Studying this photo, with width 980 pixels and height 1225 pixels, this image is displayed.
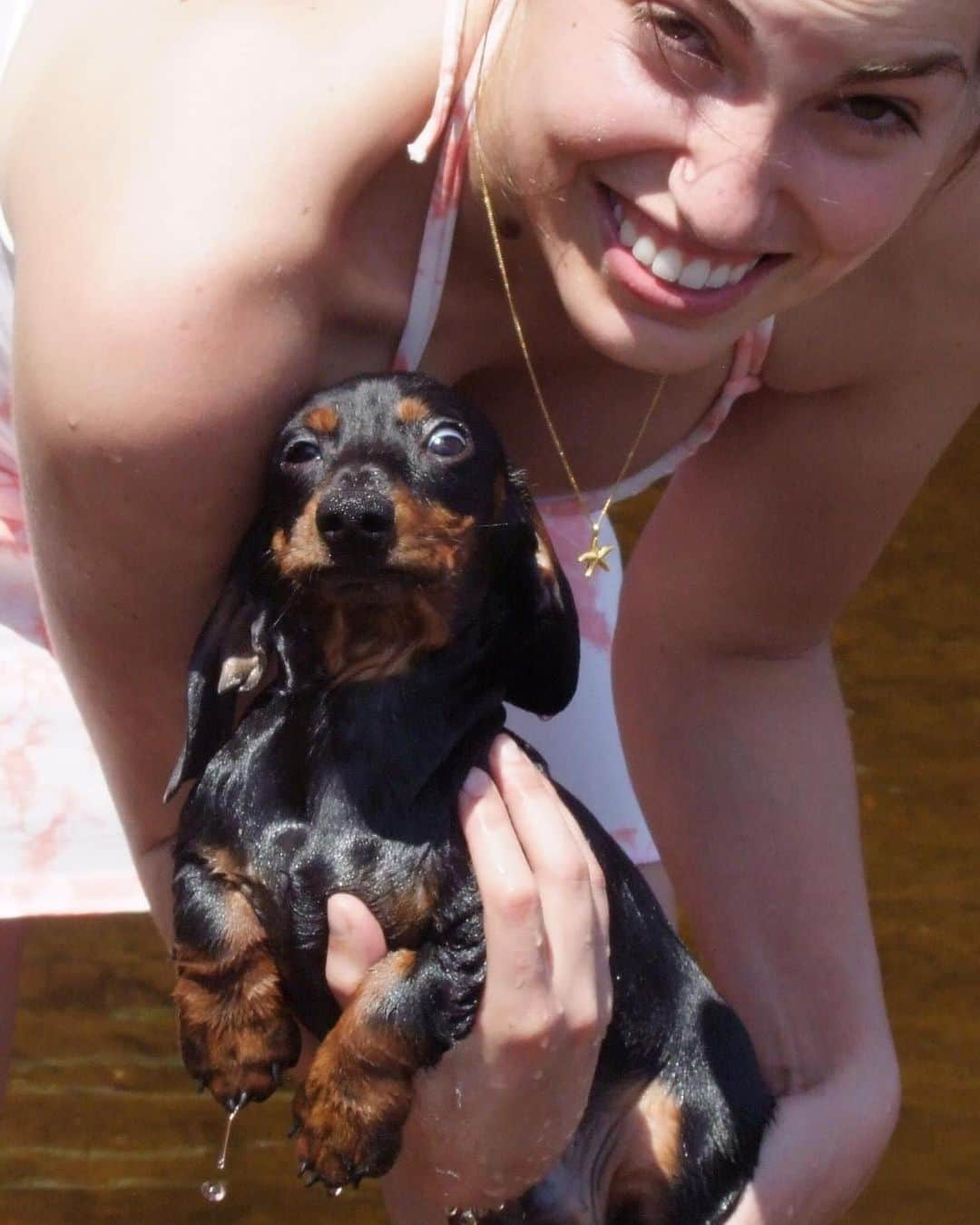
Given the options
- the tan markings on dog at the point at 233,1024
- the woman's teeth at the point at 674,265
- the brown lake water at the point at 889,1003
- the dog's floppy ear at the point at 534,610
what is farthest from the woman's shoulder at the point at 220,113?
the brown lake water at the point at 889,1003

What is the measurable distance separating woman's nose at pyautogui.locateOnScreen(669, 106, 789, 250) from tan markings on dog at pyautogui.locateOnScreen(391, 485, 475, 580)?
315mm

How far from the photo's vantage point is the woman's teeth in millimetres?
1831

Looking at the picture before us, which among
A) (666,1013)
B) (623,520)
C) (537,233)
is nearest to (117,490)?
(537,233)

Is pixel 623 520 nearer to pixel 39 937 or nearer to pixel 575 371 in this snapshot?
pixel 39 937

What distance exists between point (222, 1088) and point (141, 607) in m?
0.43

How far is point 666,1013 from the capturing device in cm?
209

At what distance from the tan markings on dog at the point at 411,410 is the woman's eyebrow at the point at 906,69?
0.44 metres

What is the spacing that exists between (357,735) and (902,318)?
78cm

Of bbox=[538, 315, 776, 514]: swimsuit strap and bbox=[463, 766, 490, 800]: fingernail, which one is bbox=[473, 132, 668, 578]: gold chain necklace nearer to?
bbox=[538, 315, 776, 514]: swimsuit strap

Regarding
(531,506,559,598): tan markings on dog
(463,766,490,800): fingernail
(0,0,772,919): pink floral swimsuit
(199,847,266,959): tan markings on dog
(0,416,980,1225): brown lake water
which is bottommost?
(0,416,980,1225): brown lake water

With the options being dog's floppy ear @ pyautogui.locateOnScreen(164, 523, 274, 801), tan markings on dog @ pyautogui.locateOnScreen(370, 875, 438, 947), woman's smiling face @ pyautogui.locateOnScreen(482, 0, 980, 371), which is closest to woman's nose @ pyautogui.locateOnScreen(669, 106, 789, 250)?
woman's smiling face @ pyautogui.locateOnScreen(482, 0, 980, 371)

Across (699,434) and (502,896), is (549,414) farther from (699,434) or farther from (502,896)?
(502,896)

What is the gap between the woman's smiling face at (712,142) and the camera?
1.71 meters

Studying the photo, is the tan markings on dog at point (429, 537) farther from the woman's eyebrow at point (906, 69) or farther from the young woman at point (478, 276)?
the woman's eyebrow at point (906, 69)
